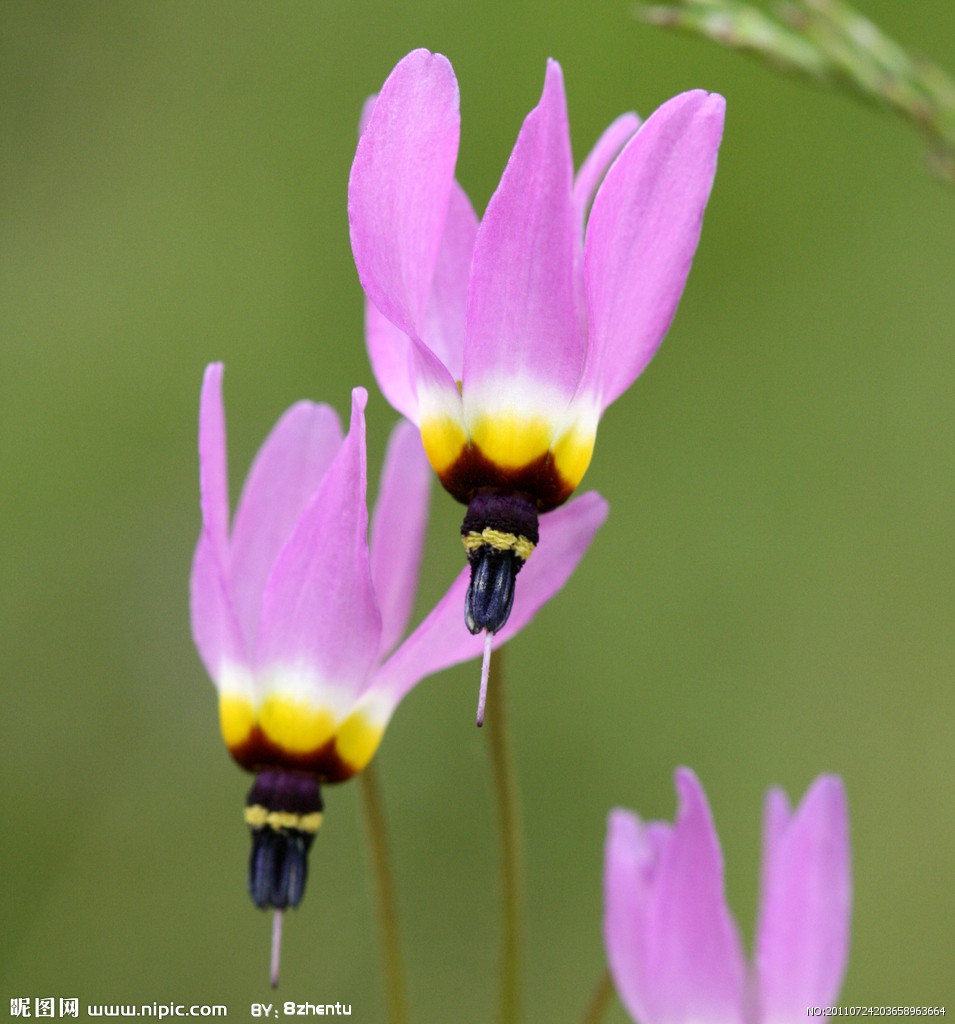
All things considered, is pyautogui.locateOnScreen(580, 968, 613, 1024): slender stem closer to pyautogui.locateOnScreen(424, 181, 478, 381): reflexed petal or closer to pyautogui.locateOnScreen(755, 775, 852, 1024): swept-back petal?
pyautogui.locateOnScreen(755, 775, 852, 1024): swept-back petal

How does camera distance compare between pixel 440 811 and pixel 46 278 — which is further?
pixel 46 278

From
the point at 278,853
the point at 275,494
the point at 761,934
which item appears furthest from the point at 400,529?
the point at 761,934

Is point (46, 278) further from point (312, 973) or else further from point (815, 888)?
point (815, 888)

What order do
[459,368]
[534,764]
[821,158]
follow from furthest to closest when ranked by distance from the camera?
[821,158], [534,764], [459,368]

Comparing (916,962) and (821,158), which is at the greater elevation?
(821,158)

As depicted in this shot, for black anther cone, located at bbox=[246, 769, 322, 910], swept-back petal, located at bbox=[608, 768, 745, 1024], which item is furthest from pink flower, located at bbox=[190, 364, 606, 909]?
swept-back petal, located at bbox=[608, 768, 745, 1024]

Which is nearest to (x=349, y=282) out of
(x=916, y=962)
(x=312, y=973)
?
(x=312, y=973)

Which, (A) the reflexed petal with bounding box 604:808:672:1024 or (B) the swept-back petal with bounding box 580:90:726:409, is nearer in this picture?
(B) the swept-back petal with bounding box 580:90:726:409
